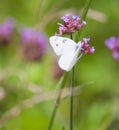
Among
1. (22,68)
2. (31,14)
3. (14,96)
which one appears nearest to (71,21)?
Answer: (14,96)

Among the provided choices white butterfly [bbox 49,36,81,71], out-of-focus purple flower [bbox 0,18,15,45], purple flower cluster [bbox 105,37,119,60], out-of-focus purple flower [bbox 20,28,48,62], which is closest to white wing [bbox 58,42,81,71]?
white butterfly [bbox 49,36,81,71]

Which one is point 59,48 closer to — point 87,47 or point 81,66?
point 87,47

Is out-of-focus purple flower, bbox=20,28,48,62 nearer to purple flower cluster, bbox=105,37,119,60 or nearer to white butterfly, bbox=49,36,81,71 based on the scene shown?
purple flower cluster, bbox=105,37,119,60

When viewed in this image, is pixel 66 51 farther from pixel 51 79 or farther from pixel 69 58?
pixel 51 79

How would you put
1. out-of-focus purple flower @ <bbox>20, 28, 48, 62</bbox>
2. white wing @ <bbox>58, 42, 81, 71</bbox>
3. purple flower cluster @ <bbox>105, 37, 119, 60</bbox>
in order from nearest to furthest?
white wing @ <bbox>58, 42, 81, 71</bbox> < purple flower cluster @ <bbox>105, 37, 119, 60</bbox> < out-of-focus purple flower @ <bbox>20, 28, 48, 62</bbox>

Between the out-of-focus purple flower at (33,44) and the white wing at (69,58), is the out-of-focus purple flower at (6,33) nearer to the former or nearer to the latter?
the out-of-focus purple flower at (33,44)

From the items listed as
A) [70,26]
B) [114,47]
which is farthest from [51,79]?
[70,26]
